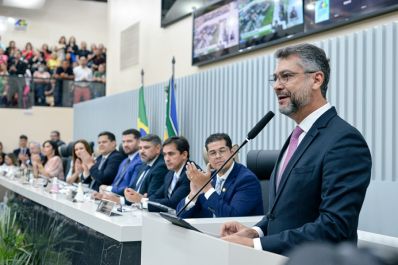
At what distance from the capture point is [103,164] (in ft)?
20.6

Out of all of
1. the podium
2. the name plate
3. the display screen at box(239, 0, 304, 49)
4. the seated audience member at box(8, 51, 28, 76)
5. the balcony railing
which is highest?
the seated audience member at box(8, 51, 28, 76)

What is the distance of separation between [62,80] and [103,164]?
6.96m

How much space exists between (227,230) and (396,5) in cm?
310

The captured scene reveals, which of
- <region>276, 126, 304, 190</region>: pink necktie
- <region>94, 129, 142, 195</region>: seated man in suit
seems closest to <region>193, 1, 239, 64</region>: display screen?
<region>94, 129, 142, 195</region>: seated man in suit

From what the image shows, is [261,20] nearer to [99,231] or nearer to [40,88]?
[99,231]

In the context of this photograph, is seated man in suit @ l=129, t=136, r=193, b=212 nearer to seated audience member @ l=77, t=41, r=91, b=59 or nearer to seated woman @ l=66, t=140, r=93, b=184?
seated woman @ l=66, t=140, r=93, b=184

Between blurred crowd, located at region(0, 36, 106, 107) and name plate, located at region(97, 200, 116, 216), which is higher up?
blurred crowd, located at region(0, 36, 106, 107)

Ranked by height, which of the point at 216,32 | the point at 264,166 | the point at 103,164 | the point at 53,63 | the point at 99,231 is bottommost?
the point at 99,231

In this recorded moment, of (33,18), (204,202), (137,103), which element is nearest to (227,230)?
(204,202)

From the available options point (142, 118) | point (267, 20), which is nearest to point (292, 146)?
point (267, 20)

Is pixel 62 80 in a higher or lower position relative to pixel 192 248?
higher

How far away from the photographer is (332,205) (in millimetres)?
1568

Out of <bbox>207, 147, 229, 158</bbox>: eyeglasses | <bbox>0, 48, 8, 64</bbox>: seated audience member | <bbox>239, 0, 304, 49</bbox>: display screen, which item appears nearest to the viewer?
<bbox>207, 147, 229, 158</bbox>: eyeglasses

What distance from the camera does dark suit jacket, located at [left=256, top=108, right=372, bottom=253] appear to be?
1.56m
